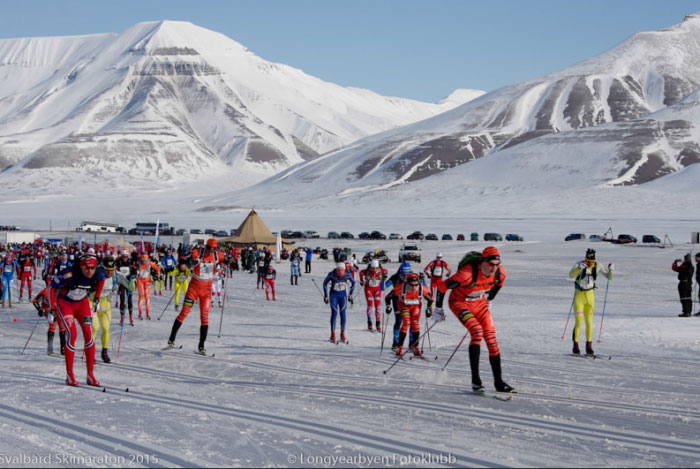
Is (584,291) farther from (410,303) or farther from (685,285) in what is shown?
(685,285)

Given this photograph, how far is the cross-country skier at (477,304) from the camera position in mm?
9516

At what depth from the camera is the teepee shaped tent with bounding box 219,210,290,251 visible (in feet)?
183

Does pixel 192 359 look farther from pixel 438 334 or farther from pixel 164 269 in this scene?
pixel 164 269

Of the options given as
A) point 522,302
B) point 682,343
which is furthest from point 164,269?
point 682,343

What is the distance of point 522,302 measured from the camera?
23.8 meters

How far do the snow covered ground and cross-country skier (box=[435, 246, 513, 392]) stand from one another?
1.52ft

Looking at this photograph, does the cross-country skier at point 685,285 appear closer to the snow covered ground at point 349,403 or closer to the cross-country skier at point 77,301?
the snow covered ground at point 349,403

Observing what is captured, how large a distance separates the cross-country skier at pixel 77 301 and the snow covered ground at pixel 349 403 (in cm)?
43

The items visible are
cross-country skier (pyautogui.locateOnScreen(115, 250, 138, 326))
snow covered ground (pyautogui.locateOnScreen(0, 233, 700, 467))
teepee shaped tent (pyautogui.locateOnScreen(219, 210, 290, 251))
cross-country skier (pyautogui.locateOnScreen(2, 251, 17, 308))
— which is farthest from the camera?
teepee shaped tent (pyautogui.locateOnScreen(219, 210, 290, 251))

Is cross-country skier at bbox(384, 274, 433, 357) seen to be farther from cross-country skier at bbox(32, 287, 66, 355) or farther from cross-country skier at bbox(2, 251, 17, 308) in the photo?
cross-country skier at bbox(2, 251, 17, 308)

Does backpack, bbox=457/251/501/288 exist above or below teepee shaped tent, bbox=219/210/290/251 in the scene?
below

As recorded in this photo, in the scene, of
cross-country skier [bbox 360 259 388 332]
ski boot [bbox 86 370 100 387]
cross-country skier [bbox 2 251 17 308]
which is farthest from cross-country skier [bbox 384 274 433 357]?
cross-country skier [bbox 2 251 17 308]

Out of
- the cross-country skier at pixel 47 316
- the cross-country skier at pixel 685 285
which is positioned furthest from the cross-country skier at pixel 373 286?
the cross-country skier at pixel 685 285

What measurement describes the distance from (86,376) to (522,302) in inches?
640
